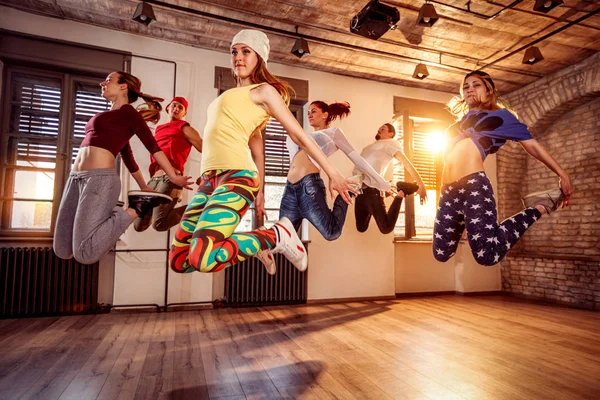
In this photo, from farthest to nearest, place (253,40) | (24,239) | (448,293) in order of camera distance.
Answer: (448,293)
(24,239)
(253,40)

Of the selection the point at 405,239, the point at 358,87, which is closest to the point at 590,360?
the point at 405,239

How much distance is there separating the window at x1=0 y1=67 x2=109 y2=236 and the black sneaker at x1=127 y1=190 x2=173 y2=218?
7.70ft

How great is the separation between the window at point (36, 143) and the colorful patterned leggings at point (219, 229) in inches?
114

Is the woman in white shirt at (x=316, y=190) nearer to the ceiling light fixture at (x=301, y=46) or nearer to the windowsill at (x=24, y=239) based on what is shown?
the ceiling light fixture at (x=301, y=46)

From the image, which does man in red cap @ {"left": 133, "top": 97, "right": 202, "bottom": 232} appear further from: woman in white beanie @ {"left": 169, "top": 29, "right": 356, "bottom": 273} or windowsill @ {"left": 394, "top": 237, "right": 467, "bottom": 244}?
windowsill @ {"left": 394, "top": 237, "right": 467, "bottom": 244}

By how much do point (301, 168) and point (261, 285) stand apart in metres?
2.11

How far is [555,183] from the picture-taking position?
548 centimetres

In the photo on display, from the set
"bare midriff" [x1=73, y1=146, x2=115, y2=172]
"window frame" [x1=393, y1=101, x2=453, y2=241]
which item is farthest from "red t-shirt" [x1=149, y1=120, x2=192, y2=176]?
"window frame" [x1=393, y1=101, x2=453, y2=241]

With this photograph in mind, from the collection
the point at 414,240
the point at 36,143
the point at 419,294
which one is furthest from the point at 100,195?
the point at 419,294

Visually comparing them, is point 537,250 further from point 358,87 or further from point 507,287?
point 358,87

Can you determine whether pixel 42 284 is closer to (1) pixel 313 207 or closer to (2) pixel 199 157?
(2) pixel 199 157

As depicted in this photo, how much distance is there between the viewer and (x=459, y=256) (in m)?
5.73

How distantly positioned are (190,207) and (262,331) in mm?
1660

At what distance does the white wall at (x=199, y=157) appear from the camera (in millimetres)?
4008
